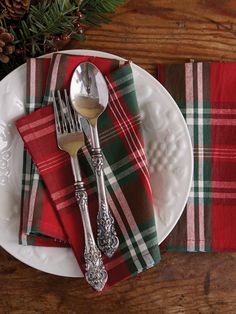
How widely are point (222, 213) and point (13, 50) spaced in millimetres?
359

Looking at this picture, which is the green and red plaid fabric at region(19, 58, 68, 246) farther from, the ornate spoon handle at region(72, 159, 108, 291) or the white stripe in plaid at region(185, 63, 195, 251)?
the white stripe in plaid at region(185, 63, 195, 251)

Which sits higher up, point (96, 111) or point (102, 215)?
point (96, 111)

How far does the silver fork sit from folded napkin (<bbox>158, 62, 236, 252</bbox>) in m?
0.11

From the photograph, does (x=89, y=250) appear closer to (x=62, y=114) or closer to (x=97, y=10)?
(x=62, y=114)

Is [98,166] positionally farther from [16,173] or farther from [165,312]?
[165,312]

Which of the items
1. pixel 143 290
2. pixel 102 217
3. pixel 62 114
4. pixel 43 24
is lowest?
pixel 143 290

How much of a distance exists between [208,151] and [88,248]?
22 centimetres

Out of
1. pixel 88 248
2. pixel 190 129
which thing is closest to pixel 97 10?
pixel 190 129

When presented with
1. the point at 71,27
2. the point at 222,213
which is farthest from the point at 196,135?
the point at 71,27

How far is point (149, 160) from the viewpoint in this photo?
0.69m

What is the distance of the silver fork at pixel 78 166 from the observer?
0.65 metres

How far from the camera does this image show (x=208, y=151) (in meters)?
0.71

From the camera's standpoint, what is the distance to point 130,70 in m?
0.66

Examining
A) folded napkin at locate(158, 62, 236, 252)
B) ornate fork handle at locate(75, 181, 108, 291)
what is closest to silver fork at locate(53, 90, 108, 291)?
ornate fork handle at locate(75, 181, 108, 291)
